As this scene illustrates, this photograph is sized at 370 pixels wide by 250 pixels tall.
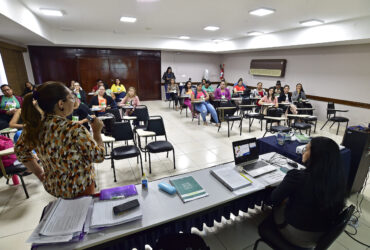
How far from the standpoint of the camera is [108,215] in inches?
54.9

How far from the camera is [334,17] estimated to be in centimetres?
535

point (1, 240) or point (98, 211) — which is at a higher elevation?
point (98, 211)

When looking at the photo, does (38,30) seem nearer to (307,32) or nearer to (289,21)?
(289,21)

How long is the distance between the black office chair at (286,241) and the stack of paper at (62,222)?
1476 millimetres

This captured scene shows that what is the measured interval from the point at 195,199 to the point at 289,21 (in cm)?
658

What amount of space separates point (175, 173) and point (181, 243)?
2.13 m

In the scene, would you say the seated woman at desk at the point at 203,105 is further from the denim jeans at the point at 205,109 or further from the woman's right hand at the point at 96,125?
the woman's right hand at the point at 96,125

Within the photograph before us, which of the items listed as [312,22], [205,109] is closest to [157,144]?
[205,109]

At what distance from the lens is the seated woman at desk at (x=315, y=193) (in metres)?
1.38

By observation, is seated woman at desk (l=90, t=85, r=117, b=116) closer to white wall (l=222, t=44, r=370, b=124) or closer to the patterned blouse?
the patterned blouse

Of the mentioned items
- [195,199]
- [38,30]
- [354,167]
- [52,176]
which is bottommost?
[354,167]

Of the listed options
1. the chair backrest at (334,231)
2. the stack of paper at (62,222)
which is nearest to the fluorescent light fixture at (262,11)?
the chair backrest at (334,231)

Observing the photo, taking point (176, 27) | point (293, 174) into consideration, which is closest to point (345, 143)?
point (293, 174)

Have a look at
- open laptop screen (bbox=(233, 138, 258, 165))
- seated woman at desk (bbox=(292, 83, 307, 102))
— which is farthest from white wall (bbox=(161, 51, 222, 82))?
open laptop screen (bbox=(233, 138, 258, 165))
